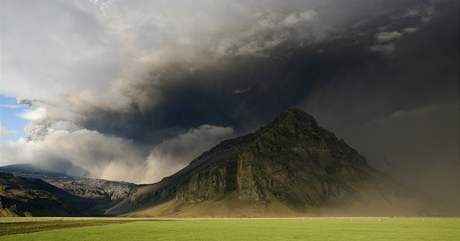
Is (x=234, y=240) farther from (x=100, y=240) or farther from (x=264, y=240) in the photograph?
(x=100, y=240)

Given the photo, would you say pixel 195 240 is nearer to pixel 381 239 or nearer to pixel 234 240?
pixel 234 240

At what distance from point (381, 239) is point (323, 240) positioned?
11.7 m

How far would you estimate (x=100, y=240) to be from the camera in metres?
81.2

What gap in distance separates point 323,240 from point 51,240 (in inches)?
2113

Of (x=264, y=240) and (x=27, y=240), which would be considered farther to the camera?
(x=27, y=240)

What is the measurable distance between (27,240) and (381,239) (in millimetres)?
70742

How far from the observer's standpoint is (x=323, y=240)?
260ft

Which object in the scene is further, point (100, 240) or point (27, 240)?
point (27, 240)

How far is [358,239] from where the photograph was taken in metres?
80.7

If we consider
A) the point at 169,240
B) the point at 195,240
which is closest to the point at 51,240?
the point at 169,240

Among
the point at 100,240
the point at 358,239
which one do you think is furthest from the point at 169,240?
the point at 358,239

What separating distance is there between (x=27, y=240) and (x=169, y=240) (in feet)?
97.4

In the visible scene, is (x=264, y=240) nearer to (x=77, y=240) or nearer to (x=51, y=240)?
(x=77, y=240)

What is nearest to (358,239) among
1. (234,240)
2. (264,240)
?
(264,240)
